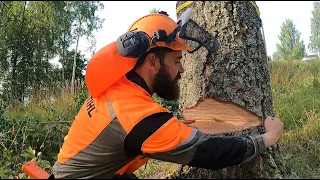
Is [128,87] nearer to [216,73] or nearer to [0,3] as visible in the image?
[216,73]

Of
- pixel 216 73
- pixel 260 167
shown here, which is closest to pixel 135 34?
pixel 216 73

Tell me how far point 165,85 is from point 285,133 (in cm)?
205

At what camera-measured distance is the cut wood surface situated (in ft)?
7.54

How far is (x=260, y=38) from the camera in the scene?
8.32ft

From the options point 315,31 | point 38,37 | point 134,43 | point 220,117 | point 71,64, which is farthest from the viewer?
point 71,64

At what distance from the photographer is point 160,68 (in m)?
2.11

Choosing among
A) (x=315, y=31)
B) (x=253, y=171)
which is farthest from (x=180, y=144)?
(x=315, y=31)

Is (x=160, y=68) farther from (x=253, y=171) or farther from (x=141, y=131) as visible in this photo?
(x=253, y=171)

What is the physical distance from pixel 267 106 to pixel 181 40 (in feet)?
2.65

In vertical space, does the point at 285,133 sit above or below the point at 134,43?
below

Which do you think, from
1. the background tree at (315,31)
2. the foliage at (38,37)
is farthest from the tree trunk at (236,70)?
the foliage at (38,37)

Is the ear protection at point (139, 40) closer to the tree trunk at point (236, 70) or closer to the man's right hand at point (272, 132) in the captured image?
the tree trunk at point (236, 70)

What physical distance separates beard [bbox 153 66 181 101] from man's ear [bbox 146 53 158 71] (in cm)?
5

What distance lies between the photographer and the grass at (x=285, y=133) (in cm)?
305
